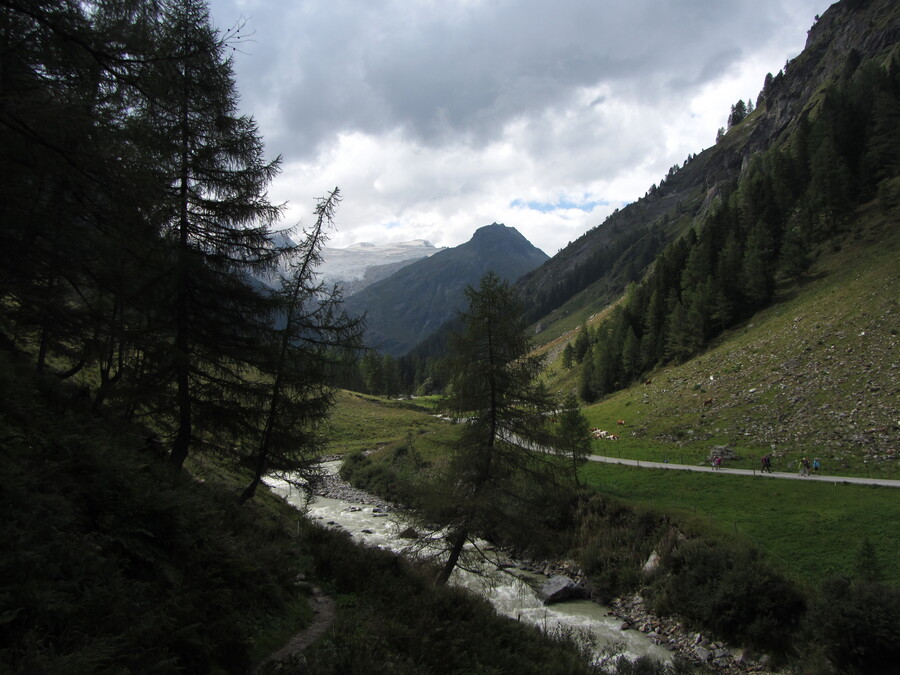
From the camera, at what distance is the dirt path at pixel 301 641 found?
6219mm

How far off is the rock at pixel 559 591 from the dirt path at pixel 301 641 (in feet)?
46.8

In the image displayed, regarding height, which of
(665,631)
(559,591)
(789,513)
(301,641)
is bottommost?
(559,591)

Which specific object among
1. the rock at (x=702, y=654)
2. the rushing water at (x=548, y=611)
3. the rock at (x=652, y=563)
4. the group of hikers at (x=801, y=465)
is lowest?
the rushing water at (x=548, y=611)

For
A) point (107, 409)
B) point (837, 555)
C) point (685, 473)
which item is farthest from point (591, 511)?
point (107, 409)

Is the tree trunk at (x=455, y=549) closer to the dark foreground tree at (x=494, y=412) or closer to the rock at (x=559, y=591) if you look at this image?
the dark foreground tree at (x=494, y=412)

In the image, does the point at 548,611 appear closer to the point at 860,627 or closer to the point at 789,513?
the point at 860,627

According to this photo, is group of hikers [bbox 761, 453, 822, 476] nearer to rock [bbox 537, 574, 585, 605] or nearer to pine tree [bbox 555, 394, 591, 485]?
pine tree [bbox 555, 394, 591, 485]

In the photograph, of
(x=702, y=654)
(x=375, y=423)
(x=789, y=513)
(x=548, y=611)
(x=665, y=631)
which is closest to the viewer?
→ (x=702, y=654)

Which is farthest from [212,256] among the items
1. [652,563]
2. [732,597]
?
[652,563]

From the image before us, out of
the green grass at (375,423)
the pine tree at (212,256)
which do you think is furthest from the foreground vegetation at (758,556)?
the green grass at (375,423)

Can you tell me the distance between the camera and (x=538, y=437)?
58.3 ft

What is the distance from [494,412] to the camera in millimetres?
17828

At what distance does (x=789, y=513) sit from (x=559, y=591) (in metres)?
12.7

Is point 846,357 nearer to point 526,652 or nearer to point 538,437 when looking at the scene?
point 538,437
